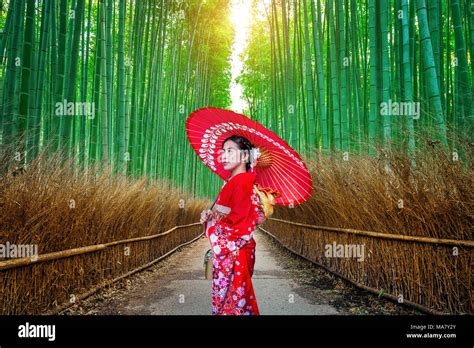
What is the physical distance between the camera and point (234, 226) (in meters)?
Result: 1.89

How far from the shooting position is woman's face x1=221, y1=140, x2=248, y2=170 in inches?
78.3

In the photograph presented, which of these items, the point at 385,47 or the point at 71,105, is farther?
the point at 385,47

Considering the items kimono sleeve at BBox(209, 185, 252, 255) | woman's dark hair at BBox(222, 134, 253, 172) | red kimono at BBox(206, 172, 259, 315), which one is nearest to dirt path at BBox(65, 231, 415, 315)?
red kimono at BBox(206, 172, 259, 315)

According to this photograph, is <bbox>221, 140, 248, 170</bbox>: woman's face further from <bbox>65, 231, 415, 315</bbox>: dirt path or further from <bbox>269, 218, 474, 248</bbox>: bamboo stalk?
<bbox>65, 231, 415, 315</bbox>: dirt path

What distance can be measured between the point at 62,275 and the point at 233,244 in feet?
5.82

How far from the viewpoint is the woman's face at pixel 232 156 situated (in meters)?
1.99

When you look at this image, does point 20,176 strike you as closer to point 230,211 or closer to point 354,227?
point 230,211

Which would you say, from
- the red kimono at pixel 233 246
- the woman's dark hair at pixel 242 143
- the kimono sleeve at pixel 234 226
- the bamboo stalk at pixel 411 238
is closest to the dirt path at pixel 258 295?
the bamboo stalk at pixel 411 238

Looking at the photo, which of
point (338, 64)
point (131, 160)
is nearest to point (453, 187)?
point (338, 64)

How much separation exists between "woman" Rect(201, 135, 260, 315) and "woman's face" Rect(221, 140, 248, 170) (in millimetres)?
67

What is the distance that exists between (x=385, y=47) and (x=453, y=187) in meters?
2.61

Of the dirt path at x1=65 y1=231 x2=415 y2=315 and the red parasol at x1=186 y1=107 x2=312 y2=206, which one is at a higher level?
the red parasol at x1=186 y1=107 x2=312 y2=206
